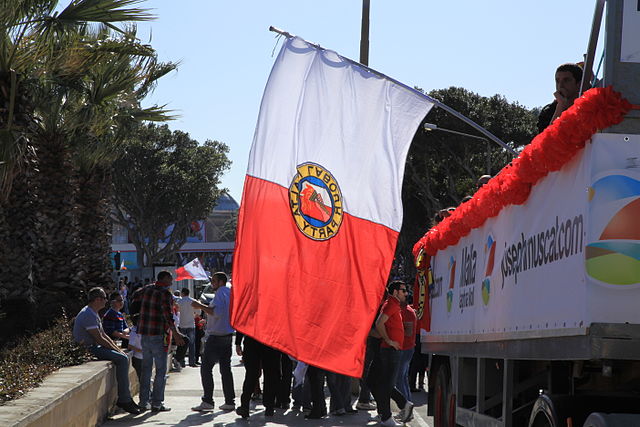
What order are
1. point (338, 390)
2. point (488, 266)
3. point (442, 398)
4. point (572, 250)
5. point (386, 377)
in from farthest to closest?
point (338, 390)
point (386, 377)
point (442, 398)
point (488, 266)
point (572, 250)

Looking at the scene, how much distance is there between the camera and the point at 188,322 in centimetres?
2241

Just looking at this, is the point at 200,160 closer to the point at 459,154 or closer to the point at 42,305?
the point at 459,154

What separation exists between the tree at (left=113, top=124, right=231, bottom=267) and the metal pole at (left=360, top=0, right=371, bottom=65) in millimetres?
39930

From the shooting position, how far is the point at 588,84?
17.1 ft

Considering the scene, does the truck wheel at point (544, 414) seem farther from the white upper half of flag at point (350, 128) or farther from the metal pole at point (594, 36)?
the white upper half of flag at point (350, 128)

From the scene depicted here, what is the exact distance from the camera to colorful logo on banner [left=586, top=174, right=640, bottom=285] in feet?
15.1

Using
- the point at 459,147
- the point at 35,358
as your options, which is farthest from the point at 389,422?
the point at 459,147

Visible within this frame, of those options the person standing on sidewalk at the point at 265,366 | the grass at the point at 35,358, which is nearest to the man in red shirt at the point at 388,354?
the person standing on sidewalk at the point at 265,366

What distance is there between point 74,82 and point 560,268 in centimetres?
1471

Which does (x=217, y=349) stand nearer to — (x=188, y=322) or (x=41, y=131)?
(x=41, y=131)

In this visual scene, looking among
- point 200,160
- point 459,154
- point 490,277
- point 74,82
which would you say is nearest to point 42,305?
point 74,82

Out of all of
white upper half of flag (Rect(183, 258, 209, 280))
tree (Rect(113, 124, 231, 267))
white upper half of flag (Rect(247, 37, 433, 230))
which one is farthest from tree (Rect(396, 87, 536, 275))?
white upper half of flag (Rect(247, 37, 433, 230))

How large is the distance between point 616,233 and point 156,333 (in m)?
10.3

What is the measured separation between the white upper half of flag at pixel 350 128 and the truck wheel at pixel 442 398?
2.55 meters
